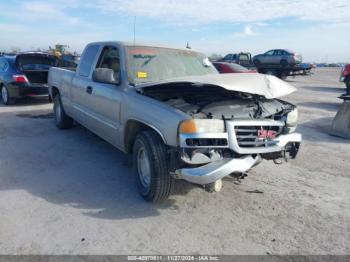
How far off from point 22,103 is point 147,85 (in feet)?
→ 27.1

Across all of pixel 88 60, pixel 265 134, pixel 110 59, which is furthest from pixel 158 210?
pixel 88 60

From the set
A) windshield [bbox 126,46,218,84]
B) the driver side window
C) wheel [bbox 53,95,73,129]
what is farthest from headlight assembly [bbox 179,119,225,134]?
wheel [bbox 53,95,73,129]

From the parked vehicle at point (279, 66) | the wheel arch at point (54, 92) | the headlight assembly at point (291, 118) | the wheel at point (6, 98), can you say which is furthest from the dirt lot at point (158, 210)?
the parked vehicle at point (279, 66)

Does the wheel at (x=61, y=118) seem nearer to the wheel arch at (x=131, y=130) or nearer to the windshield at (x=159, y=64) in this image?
the windshield at (x=159, y=64)

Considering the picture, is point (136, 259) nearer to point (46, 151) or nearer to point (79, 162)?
point (79, 162)

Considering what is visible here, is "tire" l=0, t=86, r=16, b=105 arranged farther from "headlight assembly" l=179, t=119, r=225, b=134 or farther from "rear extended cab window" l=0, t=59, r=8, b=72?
"headlight assembly" l=179, t=119, r=225, b=134

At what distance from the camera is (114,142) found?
15.3 feet

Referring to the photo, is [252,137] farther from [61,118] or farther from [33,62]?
[33,62]

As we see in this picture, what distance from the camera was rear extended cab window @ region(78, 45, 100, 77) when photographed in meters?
5.49

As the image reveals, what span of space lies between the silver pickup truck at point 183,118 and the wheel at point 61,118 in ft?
7.22

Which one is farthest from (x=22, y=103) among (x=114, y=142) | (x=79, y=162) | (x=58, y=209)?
(x=58, y=209)

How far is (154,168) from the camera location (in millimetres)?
3564

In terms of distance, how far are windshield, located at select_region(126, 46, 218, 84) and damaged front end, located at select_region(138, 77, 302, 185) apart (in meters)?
0.51

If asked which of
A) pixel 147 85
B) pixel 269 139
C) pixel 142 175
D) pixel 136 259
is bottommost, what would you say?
pixel 136 259
